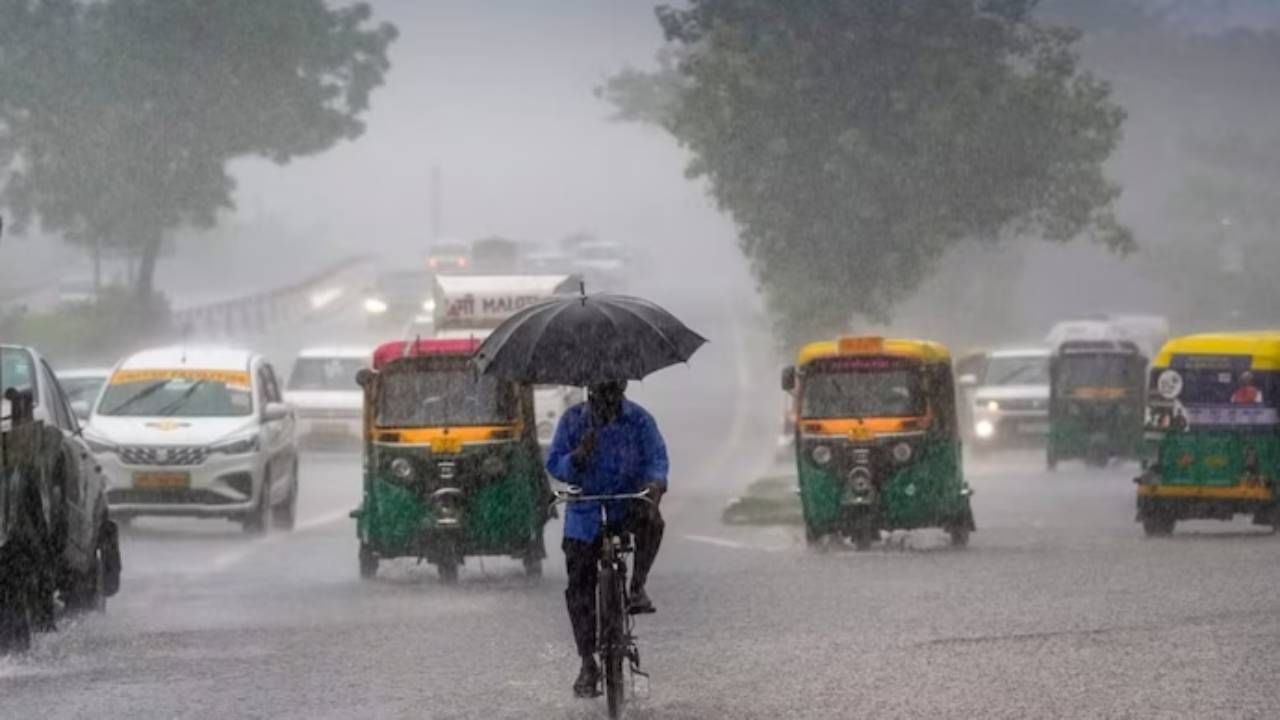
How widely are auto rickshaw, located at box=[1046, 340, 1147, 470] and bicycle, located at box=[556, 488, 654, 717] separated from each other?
3482cm

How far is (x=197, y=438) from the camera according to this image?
29172mm

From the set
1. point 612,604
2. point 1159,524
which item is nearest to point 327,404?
point 1159,524

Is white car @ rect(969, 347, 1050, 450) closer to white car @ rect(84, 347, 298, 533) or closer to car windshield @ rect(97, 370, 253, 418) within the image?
white car @ rect(84, 347, 298, 533)

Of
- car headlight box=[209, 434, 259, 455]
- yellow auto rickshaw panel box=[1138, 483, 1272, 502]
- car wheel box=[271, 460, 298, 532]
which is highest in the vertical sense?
car headlight box=[209, 434, 259, 455]

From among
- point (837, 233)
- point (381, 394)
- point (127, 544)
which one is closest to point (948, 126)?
point (837, 233)

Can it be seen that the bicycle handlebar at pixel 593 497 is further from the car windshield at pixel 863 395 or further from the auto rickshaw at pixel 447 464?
the car windshield at pixel 863 395

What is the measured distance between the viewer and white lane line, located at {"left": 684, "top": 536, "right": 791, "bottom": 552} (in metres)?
29.0

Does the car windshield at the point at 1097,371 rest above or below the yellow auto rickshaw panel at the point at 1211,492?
above

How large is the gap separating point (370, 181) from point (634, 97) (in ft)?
369

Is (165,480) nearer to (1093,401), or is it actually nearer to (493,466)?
(493,466)

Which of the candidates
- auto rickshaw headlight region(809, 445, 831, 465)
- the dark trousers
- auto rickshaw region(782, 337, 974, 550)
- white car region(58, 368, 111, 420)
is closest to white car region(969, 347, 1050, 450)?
white car region(58, 368, 111, 420)

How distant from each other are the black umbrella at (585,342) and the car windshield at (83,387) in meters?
21.6

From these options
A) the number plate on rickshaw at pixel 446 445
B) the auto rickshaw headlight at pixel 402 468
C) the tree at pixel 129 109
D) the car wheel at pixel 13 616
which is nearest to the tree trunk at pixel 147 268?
the tree at pixel 129 109

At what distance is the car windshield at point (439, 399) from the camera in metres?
23.6
